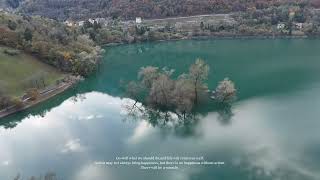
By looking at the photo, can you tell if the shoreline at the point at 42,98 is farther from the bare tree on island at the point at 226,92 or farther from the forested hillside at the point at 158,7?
the forested hillside at the point at 158,7

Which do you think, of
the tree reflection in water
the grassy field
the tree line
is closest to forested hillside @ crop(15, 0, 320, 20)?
the grassy field

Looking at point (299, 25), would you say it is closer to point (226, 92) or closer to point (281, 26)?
point (281, 26)

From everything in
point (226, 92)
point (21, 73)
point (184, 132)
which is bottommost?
point (184, 132)

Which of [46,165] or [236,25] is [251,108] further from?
[236,25]

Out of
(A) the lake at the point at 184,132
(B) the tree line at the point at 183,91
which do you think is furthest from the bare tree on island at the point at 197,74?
(A) the lake at the point at 184,132

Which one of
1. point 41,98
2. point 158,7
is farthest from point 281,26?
point 41,98
